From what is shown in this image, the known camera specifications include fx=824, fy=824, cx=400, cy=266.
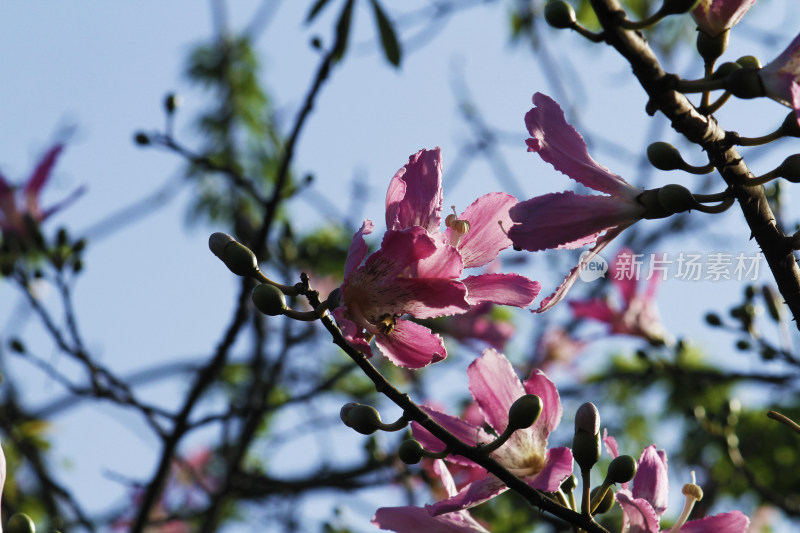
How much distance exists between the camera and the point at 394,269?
1096 mm

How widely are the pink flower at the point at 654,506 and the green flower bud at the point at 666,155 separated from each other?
43 centimetres

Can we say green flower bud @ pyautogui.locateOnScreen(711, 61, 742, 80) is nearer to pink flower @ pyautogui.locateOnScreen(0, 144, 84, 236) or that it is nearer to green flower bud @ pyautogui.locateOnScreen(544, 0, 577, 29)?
green flower bud @ pyautogui.locateOnScreen(544, 0, 577, 29)

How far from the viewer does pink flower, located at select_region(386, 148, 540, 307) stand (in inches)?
45.9

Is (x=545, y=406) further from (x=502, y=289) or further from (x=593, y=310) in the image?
(x=593, y=310)

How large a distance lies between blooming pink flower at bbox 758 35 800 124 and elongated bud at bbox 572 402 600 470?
Answer: 442 mm

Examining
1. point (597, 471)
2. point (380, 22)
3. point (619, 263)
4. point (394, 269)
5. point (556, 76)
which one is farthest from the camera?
point (556, 76)

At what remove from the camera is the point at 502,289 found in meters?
1.21

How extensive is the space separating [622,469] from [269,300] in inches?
20.3

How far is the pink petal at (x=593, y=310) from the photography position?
3480 millimetres

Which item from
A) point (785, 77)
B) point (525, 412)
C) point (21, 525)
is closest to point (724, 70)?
point (785, 77)

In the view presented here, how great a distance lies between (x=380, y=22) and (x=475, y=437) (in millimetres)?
2184

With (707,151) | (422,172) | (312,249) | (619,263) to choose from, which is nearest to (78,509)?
(312,249)

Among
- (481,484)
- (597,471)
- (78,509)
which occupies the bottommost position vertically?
(481,484)

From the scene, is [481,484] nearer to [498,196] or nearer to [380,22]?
[498,196]
